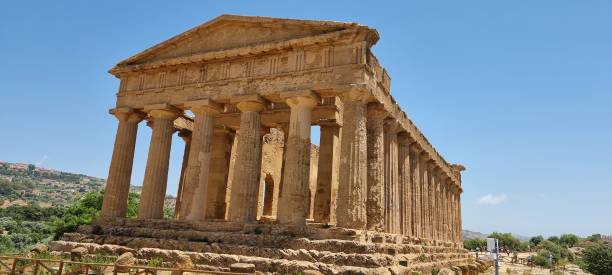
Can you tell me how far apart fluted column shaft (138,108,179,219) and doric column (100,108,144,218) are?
1.37 metres

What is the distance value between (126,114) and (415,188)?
48.3ft

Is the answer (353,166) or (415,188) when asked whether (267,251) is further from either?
(415,188)

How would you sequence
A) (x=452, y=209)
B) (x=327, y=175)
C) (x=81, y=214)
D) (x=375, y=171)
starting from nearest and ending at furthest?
(x=375, y=171), (x=327, y=175), (x=452, y=209), (x=81, y=214)

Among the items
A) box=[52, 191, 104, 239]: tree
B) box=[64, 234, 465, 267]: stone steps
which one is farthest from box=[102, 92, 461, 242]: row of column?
box=[52, 191, 104, 239]: tree

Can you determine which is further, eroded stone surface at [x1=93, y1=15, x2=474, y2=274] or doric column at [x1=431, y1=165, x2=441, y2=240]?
doric column at [x1=431, y1=165, x2=441, y2=240]

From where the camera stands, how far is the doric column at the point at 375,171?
49.4ft

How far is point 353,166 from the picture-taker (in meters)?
14.3

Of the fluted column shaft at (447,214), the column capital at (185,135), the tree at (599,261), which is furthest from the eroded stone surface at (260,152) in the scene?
the tree at (599,261)

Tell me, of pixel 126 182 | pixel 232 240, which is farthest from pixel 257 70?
pixel 126 182

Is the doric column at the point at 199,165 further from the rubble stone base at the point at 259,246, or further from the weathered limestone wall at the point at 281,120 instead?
the rubble stone base at the point at 259,246

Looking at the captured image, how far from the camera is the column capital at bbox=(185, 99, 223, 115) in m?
17.8

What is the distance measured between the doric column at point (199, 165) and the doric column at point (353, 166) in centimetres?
604

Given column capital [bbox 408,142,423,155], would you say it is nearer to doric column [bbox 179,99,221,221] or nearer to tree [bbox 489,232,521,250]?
doric column [bbox 179,99,221,221]

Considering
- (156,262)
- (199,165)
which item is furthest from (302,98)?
(156,262)
